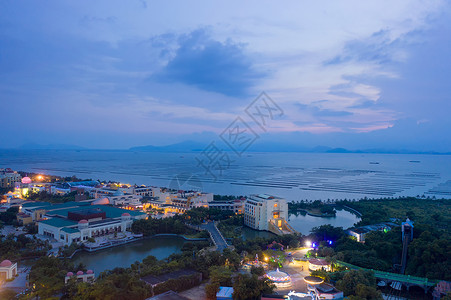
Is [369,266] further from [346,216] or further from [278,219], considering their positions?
[346,216]

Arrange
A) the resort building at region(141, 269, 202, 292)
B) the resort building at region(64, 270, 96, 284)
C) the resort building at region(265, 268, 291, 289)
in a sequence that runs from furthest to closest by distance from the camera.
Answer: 1. the resort building at region(265, 268, 291, 289)
2. the resort building at region(64, 270, 96, 284)
3. the resort building at region(141, 269, 202, 292)

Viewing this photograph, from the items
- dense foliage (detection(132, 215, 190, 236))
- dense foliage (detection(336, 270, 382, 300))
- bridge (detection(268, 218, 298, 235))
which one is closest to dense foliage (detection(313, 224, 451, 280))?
dense foliage (detection(336, 270, 382, 300))

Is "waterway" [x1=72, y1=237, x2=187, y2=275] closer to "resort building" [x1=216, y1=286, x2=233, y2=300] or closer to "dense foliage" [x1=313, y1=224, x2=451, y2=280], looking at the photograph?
"resort building" [x1=216, y1=286, x2=233, y2=300]

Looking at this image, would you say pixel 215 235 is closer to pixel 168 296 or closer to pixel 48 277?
pixel 168 296

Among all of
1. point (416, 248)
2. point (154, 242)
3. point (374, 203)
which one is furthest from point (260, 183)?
point (416, 248)

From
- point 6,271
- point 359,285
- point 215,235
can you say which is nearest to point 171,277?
point 359,285

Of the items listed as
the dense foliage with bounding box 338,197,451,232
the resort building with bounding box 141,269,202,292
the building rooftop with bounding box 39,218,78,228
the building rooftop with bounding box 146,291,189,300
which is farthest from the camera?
the dense foliage with bounding box 338,197,451,232
